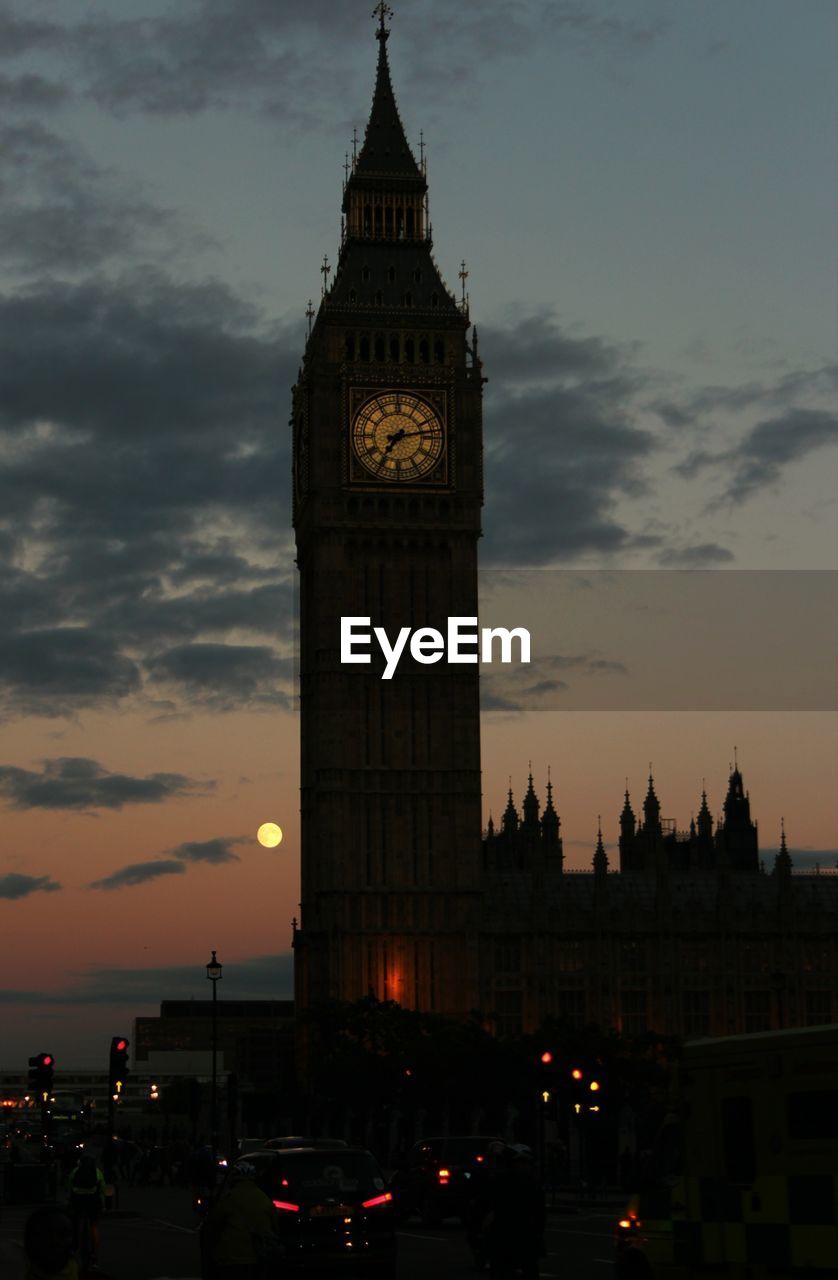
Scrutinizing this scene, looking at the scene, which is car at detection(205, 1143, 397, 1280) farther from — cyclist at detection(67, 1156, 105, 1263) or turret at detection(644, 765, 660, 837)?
turret at detection(644, 765, 660, 837)

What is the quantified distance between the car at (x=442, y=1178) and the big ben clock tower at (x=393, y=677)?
63577 mm

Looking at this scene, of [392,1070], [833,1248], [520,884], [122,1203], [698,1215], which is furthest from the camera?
[520,884]

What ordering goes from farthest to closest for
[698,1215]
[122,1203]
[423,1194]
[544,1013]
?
1. [544,1013]
2. [122,1203]
3. [423,1194]
4. [698,1215]

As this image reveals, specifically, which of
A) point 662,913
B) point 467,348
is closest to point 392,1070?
point 662,913

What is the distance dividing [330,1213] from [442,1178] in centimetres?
1839

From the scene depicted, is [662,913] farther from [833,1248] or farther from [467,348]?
[833,1248]

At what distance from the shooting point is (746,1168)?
22.6 m

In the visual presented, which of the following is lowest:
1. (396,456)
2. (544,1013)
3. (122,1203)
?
(122,1203)

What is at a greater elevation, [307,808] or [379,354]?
[379,354]

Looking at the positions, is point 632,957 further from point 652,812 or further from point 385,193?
point 385,193

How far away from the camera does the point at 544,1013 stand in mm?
115812

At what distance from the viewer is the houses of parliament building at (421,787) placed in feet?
373

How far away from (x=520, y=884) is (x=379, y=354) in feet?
104

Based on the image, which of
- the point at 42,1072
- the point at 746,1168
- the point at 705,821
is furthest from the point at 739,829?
the point at 746,1168
